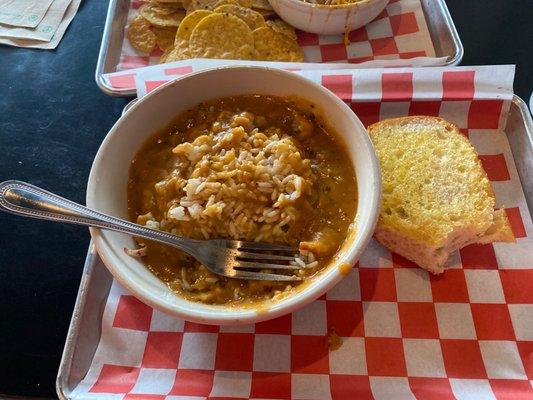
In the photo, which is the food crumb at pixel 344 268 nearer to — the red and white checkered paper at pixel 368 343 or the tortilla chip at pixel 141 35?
the red and white checkered paper at pixel 368 343

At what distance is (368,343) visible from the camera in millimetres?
1643

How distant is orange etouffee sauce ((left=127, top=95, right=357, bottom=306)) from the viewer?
1.52 metres

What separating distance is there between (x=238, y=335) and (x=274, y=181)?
1.84 ft

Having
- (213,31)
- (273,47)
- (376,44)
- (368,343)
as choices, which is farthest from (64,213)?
(376,44)

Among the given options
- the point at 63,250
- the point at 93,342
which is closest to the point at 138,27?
the point at 63,250

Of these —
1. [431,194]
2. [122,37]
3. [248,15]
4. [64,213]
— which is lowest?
[431,194]

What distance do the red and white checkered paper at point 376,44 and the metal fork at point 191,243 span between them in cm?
Answer: 139

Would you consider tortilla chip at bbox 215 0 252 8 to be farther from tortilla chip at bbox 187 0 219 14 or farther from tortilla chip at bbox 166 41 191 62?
tortilla chip at bbox 166 41 191 62

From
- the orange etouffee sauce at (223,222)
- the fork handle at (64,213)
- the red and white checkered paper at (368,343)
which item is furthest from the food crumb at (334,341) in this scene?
the fork handle at (64,213)

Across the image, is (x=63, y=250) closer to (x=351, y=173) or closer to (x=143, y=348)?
(x=143, y=348)

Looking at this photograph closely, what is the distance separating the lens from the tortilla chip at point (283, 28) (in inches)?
106

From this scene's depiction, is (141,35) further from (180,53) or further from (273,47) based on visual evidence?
(273,47)

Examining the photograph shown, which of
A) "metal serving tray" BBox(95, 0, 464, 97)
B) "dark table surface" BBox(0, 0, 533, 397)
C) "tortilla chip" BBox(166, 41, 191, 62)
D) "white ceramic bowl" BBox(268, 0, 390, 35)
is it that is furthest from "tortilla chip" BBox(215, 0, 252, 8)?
"dark table surface" BBox(0, 0, 533, 397)

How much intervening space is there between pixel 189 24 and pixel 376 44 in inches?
41.6
